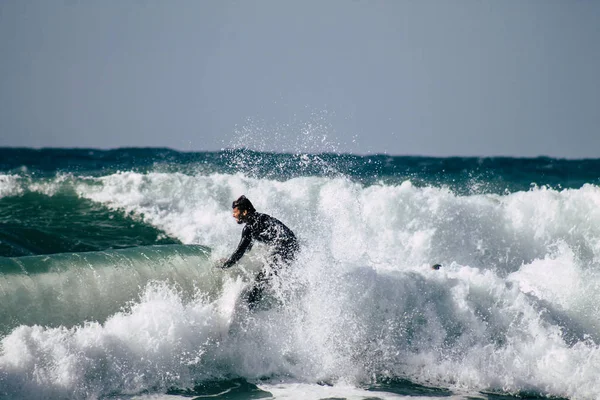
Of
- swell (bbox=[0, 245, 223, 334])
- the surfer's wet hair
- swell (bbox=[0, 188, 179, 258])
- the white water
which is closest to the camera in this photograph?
the white water

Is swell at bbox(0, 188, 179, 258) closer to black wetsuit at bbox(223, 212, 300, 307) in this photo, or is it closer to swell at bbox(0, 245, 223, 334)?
swell at bbox(0, 245, 223, 334)

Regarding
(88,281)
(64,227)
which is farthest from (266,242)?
(64,227)

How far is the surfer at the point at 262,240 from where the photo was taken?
8.35m

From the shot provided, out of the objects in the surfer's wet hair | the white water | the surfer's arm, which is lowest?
the white water

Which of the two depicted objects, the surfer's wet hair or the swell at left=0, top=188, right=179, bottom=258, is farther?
the swell at left=0, top=188, right=179, bottom=258

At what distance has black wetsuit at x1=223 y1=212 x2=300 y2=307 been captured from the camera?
834cm

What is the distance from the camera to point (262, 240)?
8453mm

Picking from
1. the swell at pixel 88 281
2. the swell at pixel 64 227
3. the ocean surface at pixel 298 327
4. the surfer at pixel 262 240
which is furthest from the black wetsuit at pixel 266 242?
the swell at pixel 64 227

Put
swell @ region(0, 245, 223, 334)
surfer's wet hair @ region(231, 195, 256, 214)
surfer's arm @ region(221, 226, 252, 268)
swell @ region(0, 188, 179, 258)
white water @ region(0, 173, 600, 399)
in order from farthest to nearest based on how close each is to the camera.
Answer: swell @ region(0, 188, 179, 258)
surfer's wet hair @ region(231, 195, 256, 214)
surfer's arm @ region(221, 226, 252, 268)
swell @ region(0, 245, 223, 334)
white water @ region(0, 173, 600, 399)

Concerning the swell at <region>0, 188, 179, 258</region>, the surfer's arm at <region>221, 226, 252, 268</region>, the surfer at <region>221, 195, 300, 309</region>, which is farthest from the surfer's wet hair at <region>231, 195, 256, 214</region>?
the swell at <region>0, 188, 179, 258</region>

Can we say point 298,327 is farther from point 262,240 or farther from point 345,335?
point 262,240

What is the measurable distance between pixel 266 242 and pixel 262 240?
0.24 ft

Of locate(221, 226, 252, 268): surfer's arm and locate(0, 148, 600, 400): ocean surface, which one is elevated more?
locate(221, 226, 252, 268): surfer's arm

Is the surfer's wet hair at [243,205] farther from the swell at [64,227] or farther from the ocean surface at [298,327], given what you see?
the swell at [64,227]
